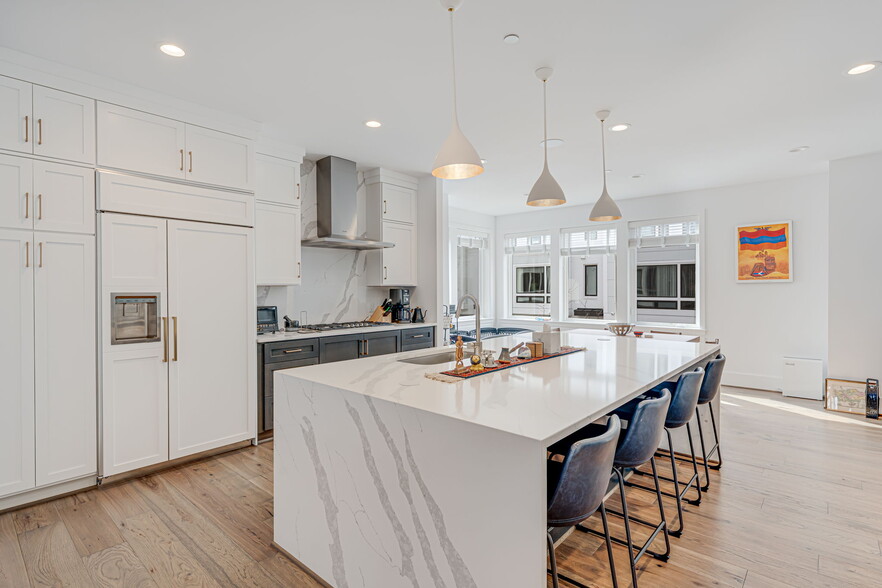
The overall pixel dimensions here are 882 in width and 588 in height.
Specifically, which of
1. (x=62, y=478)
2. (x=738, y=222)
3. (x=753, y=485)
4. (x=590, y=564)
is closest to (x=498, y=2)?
(x=590, y=564)

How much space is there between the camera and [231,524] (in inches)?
95.3

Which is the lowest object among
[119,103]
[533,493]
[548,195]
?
[533,493]

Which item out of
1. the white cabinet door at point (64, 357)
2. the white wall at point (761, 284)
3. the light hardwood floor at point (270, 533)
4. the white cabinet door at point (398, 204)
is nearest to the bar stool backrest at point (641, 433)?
the light hardwood floor at point (270, 533)

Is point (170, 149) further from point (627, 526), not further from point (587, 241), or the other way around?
point (587, 241)

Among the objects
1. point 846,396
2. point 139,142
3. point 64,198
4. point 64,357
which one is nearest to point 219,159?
point 139,142

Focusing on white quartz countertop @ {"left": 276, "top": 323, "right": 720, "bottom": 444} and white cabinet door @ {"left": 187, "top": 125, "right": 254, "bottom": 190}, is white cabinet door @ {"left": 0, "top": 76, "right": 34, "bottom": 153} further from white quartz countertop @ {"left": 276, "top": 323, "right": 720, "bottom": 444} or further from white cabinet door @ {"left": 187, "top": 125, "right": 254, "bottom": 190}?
white quartz countertop @ {"left": 276, "top": 323, "right": 720, "bottom": 444}

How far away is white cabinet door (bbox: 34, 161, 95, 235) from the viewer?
2.62 m

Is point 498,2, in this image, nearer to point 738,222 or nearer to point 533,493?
point 533,493

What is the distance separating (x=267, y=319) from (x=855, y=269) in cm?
583

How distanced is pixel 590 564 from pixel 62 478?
305 centimetres

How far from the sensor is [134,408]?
9.81 ft

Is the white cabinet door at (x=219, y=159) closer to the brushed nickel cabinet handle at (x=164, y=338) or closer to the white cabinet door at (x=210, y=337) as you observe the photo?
the white cabinet door at (x=210, y=337)

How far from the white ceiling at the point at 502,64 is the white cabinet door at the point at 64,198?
636 millimetres

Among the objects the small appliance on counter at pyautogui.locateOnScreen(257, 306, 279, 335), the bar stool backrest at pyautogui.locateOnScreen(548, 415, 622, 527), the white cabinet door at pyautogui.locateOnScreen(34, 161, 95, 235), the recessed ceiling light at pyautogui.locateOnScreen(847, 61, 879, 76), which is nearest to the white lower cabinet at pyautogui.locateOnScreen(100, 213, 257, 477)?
the white cabinet door at pyautogui.locateOnScreen(34, 161, 95, 235)
